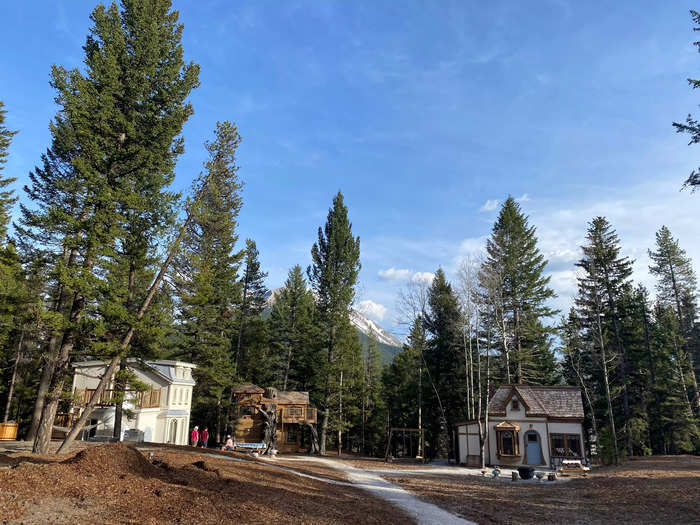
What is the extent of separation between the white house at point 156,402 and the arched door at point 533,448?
25740mm

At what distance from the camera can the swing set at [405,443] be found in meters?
33.2

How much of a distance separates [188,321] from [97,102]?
68.0ft

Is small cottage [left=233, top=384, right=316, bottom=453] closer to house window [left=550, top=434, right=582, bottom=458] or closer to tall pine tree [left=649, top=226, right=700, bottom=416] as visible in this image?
house window [left=550, top=434, right=582, bottom=458]

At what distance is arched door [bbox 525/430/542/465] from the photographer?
30328 mm

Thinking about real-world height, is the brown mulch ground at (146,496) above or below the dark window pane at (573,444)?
above

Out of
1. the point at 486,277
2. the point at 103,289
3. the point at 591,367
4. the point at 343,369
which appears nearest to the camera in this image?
the point at 103,289

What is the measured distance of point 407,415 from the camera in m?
47.0

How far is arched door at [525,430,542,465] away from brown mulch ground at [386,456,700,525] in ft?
28.2

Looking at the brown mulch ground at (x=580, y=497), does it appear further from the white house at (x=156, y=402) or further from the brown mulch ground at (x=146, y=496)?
the white house at (x=156, y=402)

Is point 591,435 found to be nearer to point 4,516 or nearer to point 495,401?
point 495,401

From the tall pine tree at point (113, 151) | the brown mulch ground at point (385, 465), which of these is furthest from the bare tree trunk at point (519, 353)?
the tall pine tree at point (113, 151)

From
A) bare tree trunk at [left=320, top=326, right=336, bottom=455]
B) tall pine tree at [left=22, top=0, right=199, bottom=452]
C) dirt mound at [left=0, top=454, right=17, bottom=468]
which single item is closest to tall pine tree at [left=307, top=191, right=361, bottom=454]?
bare tree trunk at [left=320, top=326, right=336, bottom=455]

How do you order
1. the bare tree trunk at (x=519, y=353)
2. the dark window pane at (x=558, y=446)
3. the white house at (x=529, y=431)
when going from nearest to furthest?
1. the dark window pane at (x=558, y=446)
2. the white house at (x=529, y=431)
3. the bare tree trunk at (x=519, y=353)

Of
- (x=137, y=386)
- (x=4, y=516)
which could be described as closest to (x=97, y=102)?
(x=137, y=386)
